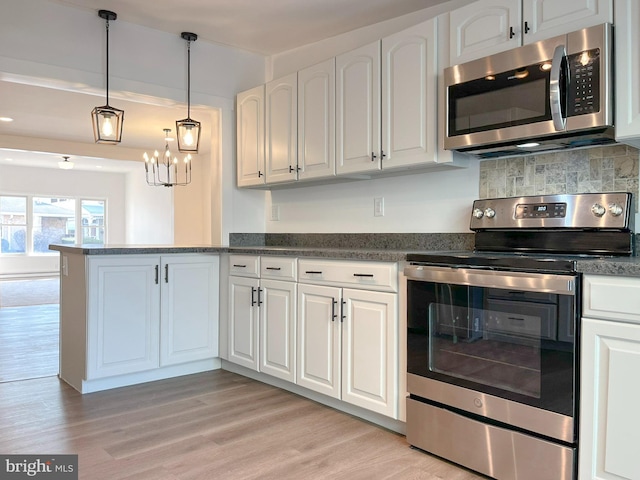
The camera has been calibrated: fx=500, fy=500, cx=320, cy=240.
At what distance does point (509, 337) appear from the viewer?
6.39 ft

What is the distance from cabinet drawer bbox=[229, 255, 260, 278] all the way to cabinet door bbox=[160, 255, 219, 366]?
183mm

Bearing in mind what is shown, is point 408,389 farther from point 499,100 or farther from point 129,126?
point 129,126

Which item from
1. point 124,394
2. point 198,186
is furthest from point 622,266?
point 198,186

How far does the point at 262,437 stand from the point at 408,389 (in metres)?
0.75

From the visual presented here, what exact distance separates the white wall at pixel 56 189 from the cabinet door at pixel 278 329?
391 inches

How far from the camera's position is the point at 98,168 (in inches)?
440

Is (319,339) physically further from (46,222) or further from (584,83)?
(46,222)

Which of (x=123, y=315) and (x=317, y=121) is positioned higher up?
(x=317, y=121)

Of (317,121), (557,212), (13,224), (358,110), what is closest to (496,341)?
(557,212)

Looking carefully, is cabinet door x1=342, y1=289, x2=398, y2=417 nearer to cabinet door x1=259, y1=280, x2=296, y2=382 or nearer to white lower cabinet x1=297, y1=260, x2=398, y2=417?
white lower cabinet x1=297, y1=260, x2=398, y2=417

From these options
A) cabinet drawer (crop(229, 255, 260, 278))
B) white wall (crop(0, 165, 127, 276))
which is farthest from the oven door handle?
white wall (crop(0, 165, 127, 276))

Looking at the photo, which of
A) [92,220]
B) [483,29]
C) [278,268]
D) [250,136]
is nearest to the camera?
[483,29]

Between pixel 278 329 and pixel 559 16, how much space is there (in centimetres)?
220

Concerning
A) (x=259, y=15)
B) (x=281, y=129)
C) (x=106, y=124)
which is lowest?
(x=106, y=124)
